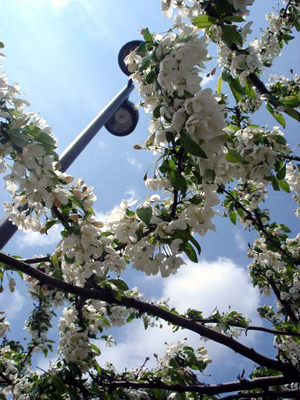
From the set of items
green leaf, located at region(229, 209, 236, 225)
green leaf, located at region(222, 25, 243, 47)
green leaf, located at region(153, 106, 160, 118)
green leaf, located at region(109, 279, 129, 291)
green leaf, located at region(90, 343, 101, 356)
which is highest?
green leaf, located at region(229, 209, 236, 225)

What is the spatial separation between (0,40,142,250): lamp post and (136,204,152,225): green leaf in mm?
1004

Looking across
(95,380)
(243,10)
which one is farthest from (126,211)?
(95,380)

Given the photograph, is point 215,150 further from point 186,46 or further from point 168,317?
point 168,317

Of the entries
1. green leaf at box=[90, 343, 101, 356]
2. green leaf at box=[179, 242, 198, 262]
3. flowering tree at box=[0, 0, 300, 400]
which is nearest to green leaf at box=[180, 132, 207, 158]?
flowering tree at box=[0, 0, 300, 400]

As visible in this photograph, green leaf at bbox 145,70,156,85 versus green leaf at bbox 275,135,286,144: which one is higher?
green leaf at bbox 275,135,286,144

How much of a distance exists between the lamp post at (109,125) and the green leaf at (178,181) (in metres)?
1.21

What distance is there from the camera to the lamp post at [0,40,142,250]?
2262mm

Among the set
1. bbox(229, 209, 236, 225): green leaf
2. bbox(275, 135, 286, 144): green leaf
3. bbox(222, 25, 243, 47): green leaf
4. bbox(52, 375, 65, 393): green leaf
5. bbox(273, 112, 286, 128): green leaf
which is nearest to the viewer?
bbox(222, 25, 243, 47): green leaf

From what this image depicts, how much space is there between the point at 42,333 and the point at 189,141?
4371 mm

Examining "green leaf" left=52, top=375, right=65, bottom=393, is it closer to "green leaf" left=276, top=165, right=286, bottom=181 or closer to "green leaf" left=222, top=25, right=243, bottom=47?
"green leaf" left=276, top=165, right=286, bottom=181

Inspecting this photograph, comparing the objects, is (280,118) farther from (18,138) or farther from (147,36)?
(18,138)

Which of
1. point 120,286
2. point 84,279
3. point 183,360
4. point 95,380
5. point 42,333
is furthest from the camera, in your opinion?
point 42,333

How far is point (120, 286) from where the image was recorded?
221 centimetres

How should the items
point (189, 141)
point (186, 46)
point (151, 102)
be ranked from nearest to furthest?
point (189, 141)
point (186, 46)
point (151, 102)
